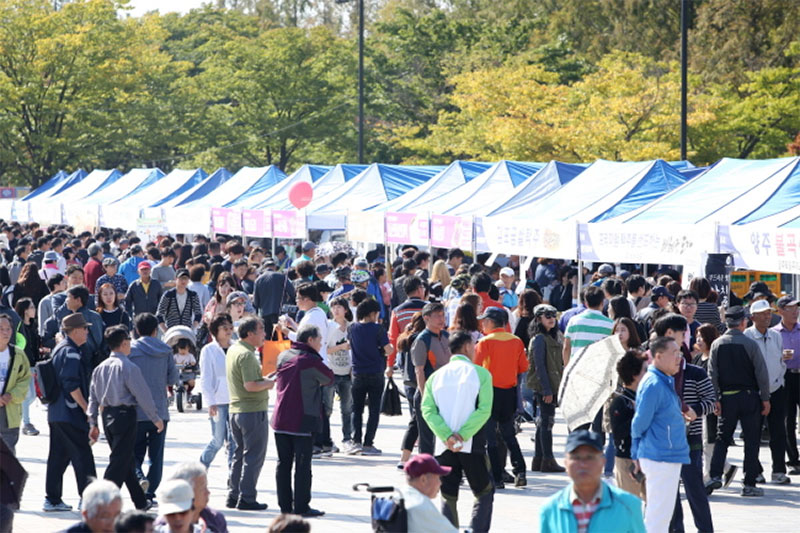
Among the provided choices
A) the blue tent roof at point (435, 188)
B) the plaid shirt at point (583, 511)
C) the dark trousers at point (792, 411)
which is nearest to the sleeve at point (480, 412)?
the plaid shirt at point (583, 511)

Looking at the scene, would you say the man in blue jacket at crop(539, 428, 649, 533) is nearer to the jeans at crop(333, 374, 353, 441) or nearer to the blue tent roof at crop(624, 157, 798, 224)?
the jeans at crop(333, 374, 353, 441)

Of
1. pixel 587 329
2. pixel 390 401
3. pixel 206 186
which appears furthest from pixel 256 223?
pixel 587 329

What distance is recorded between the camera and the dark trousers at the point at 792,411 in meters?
11.6

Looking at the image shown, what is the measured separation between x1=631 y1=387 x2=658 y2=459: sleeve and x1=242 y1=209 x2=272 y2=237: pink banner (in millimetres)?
20061

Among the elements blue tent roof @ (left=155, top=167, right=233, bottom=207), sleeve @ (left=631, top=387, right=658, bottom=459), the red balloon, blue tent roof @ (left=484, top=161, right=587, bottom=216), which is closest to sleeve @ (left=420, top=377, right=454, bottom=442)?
sleeve @ (left=631, top=387, right=658, bottom=459)

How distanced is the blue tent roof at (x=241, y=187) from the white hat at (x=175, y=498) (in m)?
26.2

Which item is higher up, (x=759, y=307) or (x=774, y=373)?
(x=759, y=307)

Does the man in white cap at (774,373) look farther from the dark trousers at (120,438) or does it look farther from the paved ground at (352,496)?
the dark trousers at (120,438)

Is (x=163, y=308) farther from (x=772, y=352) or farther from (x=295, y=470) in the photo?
(x=772, y=352)

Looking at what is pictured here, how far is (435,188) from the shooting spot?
83.3ft

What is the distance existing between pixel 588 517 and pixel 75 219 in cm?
3707

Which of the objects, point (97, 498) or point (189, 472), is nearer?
point (97, 498)

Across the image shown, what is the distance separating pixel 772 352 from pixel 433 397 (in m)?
4.49

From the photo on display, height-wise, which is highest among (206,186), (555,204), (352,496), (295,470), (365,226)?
(206,186)
